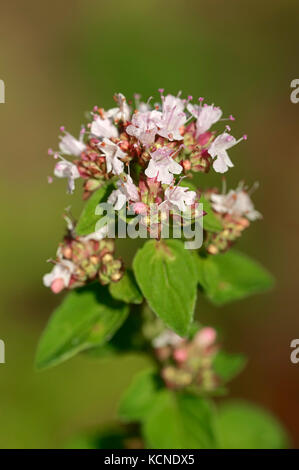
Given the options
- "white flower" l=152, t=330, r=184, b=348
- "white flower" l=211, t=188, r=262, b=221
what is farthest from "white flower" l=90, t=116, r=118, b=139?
"white flower" l=152, t=330, r=184, b=348

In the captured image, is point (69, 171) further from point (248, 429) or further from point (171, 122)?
point (248, 429)

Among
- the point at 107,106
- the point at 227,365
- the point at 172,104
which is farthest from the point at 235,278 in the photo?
the point at 107,106

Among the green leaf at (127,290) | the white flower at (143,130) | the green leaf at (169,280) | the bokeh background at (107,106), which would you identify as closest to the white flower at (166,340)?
the green leaf at (127,290)

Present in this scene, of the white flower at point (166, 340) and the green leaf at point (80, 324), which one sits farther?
the white flower at point (166, 340)

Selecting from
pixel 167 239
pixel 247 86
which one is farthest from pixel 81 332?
pixel 247 86

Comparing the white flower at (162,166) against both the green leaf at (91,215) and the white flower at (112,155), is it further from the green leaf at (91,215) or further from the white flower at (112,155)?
the green leaf at (91,215)

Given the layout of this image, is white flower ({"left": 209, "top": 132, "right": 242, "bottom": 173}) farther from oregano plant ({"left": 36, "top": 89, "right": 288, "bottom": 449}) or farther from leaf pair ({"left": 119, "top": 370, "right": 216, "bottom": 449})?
leaf pair ({"left": 119, "top": 370, "right": 216, "bottom": 449})
